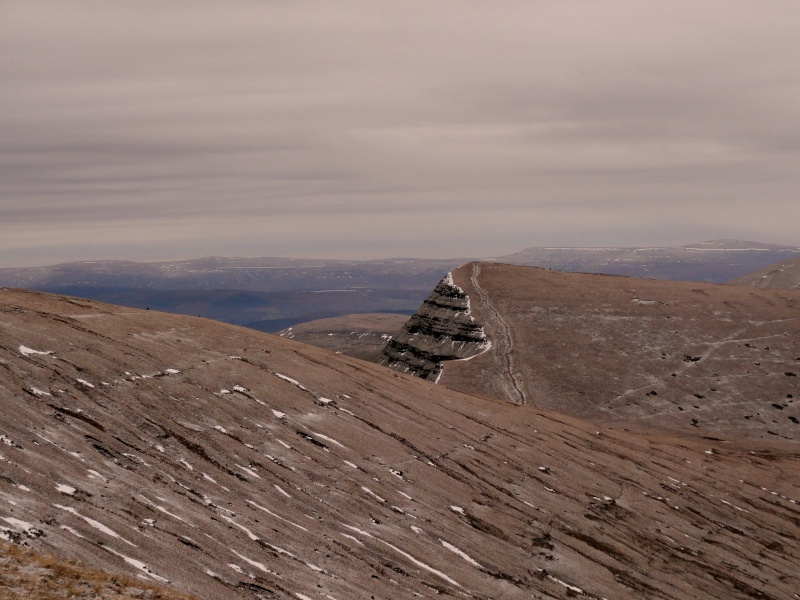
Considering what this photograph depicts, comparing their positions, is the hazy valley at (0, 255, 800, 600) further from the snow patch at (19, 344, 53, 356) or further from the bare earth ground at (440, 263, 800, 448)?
the bare earth ground at (440, 263, 800, 448)

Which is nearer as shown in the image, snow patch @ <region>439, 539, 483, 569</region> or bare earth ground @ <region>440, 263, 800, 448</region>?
snow patch @ <region>439, 539, 483, 569</region>

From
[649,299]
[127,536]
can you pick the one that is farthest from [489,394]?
[127,536]

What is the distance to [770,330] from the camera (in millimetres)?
152375

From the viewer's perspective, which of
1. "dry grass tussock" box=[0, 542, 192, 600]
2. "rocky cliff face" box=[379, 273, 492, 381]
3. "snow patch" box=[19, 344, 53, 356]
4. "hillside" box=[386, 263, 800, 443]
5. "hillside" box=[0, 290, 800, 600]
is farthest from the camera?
"rocky cliff face" box=[379, 273, 492, 381]

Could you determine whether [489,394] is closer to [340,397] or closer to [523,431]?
[523,431]

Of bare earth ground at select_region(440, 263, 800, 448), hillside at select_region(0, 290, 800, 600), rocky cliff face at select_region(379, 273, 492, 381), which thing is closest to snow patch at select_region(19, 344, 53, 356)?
hillside at select_region(0, 290, 800, 600)

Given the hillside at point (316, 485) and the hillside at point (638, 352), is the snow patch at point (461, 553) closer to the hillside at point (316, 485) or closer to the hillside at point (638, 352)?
the hillside at point (316, 485)

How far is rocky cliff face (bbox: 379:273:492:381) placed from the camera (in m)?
148

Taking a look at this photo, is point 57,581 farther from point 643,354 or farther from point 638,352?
point 638,352

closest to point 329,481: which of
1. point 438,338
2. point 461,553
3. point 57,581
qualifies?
point 461,553

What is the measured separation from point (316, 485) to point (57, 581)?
24.8 metres

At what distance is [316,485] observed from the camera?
5238 cm

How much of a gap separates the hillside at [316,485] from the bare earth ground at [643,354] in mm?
41020

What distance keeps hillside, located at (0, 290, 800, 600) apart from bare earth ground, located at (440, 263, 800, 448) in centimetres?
4102
